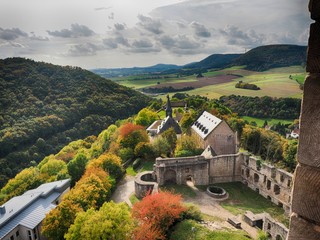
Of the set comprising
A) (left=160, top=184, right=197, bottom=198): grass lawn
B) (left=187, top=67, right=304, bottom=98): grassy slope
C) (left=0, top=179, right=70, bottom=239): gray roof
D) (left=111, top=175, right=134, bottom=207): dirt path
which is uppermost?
(left=187, top=67, right=304, bottom=98): grassy slope

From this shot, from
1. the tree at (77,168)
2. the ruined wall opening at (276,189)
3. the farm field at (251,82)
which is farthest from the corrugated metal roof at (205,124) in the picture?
the farm field at (251,82)

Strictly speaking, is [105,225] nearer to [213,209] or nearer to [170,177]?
[213,209]

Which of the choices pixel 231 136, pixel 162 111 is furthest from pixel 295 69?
pixel 231 136

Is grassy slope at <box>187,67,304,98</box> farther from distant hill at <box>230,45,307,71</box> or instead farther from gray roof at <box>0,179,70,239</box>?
gray roof at <box>0,179,70,239</box>

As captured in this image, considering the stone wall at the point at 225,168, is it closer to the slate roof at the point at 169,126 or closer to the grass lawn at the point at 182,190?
the grass lawn at the point at 182,190

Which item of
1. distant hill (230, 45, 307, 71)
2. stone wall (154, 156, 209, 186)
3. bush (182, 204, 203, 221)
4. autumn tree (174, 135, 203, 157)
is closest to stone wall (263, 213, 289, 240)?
bush (182, 204, 203, 221)
